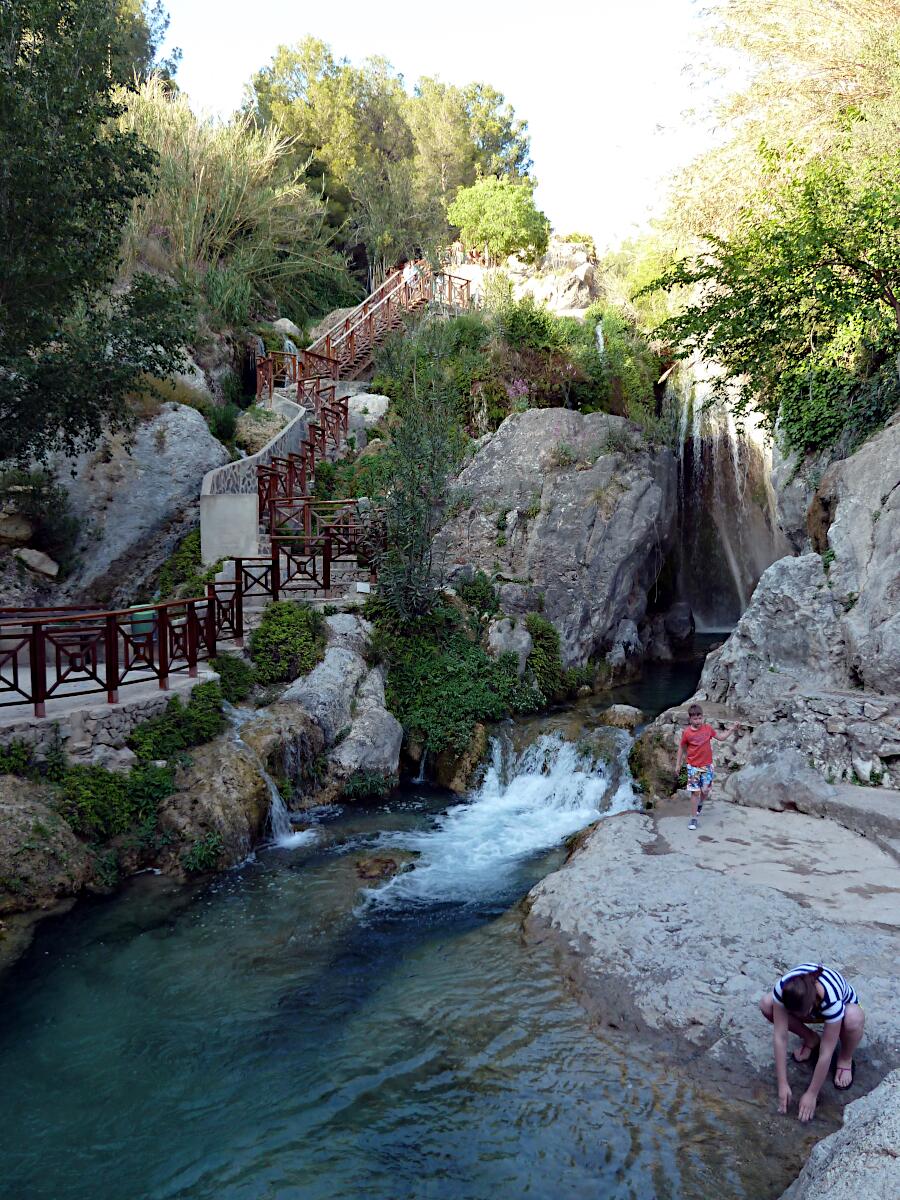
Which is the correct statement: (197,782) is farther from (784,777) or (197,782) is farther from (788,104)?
(788,104)

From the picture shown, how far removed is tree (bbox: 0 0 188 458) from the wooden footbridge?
3.26 meters

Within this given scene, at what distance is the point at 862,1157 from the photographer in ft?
11.6

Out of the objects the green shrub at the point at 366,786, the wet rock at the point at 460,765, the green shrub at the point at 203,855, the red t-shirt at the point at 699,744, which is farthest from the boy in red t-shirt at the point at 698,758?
the green shrub at the point at 203,855

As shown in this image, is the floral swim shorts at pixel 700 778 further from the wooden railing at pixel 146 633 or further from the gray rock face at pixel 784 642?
the wooden railing at pixel 146 633

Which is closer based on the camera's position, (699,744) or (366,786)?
(699,744)

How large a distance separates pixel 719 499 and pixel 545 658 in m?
7.77

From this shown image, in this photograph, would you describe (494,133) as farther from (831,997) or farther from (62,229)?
(831,997)

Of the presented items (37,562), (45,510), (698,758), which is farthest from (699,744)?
(45,510)

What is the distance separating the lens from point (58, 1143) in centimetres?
528

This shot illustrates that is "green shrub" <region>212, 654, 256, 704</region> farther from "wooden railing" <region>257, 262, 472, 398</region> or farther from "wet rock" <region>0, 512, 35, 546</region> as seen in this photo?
"wooden railing" <region>257, 262, 472, 398</region>

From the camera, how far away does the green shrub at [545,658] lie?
1518 centimetres

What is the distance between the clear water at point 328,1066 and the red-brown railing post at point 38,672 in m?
2.40

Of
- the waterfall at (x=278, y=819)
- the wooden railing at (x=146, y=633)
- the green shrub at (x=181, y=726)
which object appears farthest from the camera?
the waterfall at (x=278, y=819)

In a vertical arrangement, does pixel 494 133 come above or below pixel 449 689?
above
